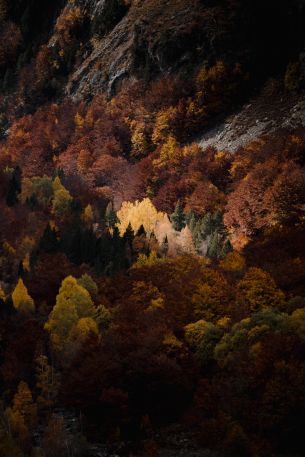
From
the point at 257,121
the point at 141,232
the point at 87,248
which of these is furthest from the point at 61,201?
the point at 257,121

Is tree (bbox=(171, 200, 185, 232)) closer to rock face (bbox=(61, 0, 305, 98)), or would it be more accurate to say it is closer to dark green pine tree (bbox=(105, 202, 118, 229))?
dark green pine tree (bbox=(105, 202, 118, 229))

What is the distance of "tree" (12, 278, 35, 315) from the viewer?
7228 cm

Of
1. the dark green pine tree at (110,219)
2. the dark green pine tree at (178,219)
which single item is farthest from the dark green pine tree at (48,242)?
the dark green pine tree at (178,219)

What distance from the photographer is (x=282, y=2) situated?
14825 centimetres

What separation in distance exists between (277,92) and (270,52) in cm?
1616

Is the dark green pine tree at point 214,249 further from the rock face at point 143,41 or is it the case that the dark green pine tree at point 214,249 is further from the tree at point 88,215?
the rock face at point 143,41

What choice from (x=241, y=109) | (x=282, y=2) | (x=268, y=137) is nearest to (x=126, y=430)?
(x=268, y=137)

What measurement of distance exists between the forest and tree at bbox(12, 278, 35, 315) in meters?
0.23

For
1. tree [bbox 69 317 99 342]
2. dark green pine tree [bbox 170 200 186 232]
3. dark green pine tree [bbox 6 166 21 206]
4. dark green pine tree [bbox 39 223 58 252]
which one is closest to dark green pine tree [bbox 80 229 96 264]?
dark green pine tree [bbox 39 223 58 252]

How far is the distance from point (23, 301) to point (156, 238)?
34.6 meters

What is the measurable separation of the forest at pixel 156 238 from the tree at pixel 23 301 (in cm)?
23

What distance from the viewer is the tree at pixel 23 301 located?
237ft

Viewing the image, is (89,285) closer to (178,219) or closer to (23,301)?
(23,301)

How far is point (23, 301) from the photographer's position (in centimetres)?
7269
